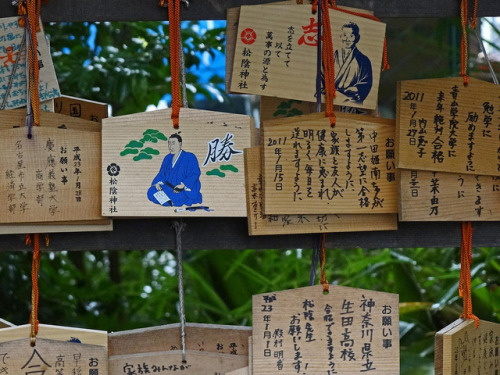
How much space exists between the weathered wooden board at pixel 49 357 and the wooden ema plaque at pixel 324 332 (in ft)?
0.84

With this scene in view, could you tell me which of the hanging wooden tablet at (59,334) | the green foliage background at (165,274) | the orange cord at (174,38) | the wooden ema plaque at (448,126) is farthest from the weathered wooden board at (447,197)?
the green foliage background at (165,274)

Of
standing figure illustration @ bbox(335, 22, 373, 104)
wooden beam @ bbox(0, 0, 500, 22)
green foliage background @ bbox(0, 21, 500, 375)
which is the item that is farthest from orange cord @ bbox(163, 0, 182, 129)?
green foliage background @ bbox(0, 21, 500, 375)

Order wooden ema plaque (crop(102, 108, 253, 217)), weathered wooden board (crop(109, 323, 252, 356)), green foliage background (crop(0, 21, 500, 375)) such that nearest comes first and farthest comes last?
wooden ema plaque (crop(102, 108, 253, 217)) → weathered wooden board (crop(109, 323, 252, 356)) → green foliage background (crop(0, 21, 500, 375))

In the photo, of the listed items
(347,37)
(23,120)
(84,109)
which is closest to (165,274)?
(84,109)

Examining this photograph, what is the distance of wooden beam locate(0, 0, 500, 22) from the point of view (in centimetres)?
112

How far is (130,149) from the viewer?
1042mm

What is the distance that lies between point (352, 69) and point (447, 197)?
25 cm

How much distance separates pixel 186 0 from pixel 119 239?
1.33 feet

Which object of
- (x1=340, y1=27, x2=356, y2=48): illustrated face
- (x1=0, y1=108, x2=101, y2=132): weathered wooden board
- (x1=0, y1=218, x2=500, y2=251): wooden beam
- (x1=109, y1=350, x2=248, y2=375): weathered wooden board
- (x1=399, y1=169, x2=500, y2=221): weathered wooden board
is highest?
(x1=340, y1=27, x2=356, y2=48): illustrated face

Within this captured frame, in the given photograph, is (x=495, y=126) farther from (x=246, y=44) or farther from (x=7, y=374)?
(x=7, y=374)

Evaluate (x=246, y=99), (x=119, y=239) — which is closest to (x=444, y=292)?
(x=246, y=99)

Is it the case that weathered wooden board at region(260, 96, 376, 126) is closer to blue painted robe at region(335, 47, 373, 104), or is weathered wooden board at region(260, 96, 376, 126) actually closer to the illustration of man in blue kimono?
blue painted robe at region(335, 47, 373, 104)

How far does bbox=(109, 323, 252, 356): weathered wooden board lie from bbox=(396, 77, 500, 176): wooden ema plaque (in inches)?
15.6

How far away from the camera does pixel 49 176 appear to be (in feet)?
3.46
